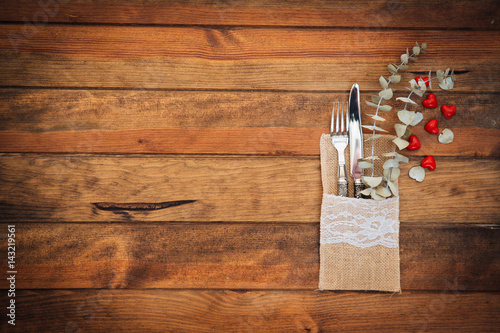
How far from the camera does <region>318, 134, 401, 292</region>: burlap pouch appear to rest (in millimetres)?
750

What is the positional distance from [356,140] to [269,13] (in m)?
0.41

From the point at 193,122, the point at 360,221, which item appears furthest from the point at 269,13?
the point at 360,221

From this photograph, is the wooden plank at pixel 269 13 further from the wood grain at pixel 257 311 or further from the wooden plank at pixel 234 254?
the wood grain at pixel 257 311

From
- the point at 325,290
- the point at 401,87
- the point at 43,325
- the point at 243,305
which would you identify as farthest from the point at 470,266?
the point at 43,325

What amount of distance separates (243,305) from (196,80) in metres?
0.61

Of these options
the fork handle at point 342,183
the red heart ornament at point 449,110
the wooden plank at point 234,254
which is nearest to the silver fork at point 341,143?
the fork handle at point 342,183

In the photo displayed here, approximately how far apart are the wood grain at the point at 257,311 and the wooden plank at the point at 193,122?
38 centimetres

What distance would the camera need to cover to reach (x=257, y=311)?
778 millimetres

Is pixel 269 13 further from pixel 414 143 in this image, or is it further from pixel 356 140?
pixel 414 143

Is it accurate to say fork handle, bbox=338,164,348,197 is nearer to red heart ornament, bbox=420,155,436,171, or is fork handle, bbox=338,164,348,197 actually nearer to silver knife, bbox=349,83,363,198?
silver knife, bbox=349,83,363,198

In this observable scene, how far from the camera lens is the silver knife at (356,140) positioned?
751mm

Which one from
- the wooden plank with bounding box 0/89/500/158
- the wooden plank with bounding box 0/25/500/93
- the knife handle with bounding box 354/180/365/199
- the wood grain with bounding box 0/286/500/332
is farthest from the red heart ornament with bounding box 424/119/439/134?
the wood grain with bounding box 0/286/500/332

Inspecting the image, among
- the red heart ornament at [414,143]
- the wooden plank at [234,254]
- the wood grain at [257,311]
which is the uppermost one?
the red heart ornament at [414,143]

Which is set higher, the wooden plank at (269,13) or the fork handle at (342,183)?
the wooden plank at (269,13)
